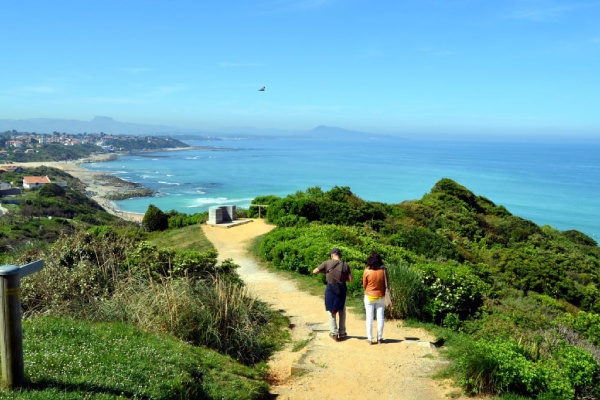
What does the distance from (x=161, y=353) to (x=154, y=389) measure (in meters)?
0.93

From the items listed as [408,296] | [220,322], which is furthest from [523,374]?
[220,322]

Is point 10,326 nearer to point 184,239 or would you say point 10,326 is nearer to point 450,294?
point 450,294

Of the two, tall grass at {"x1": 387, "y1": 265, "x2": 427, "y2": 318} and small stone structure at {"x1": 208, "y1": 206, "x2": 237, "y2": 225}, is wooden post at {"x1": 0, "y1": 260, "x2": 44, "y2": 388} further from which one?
small stone structure at {"x1": 208, "y1": 206, "x2": 237, "y2": 225}

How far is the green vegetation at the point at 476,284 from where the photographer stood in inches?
239

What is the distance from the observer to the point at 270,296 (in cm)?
1182

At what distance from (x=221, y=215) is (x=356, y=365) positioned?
16.0 m

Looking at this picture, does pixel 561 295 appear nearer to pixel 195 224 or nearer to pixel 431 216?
pixel 431 216

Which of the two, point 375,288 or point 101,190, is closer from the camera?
point 375,288

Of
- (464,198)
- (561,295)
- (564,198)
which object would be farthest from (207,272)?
(564,198)

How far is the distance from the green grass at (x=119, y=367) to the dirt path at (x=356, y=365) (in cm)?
65

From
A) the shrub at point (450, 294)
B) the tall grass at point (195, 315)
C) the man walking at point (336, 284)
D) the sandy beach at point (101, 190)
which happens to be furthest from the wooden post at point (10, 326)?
the sandy beach at point (101, 190)

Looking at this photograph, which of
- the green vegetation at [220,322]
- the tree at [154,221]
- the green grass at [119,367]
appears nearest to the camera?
the green grass at [119,367]

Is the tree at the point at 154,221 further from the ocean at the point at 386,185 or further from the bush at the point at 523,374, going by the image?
the ocean at the point at 386,185

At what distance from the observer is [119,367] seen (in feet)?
17.1
